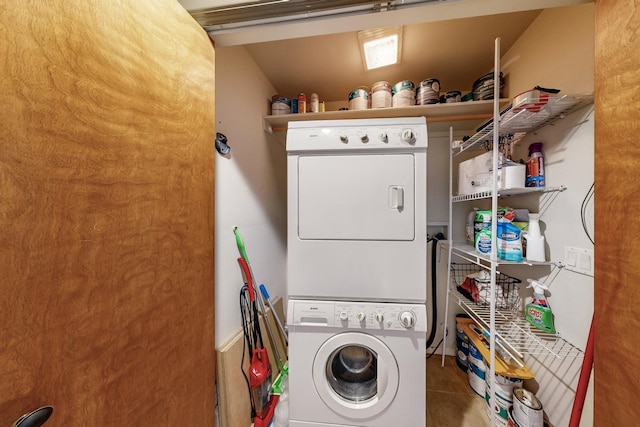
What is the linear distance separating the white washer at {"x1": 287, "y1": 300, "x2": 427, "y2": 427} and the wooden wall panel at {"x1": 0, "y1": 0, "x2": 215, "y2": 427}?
62 centimetres

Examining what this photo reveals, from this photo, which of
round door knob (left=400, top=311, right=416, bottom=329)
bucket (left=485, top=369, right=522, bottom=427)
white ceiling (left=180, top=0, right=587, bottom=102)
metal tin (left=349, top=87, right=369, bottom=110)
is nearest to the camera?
white ceiling (left=180, top=0, right=587, bottom=102)

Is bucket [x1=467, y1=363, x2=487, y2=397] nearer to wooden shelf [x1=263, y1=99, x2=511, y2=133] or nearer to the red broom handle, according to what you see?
the red broom handle

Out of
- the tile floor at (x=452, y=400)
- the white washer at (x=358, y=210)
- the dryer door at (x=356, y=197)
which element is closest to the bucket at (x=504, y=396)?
the tile floor at (x=452, y=400)

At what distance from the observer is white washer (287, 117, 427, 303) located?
1.31 meters

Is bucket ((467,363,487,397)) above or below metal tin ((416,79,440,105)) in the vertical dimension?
below

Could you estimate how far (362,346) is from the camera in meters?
1.34

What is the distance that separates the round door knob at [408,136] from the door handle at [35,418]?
Result: 1554mm

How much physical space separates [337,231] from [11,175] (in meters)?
1.17

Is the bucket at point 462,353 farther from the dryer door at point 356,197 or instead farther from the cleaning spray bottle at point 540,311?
the dryer door at point 356,197

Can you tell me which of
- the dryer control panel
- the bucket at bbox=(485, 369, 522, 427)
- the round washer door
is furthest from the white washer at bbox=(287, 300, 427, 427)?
the dryer control panel

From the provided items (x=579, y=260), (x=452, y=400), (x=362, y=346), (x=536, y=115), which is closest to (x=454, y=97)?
(x=536, y=115)

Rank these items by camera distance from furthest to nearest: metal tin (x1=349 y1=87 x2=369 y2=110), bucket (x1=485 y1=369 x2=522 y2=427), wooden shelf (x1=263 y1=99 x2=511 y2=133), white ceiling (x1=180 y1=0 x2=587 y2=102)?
metal tin (x1=349 y1=87 x2=369 y2=110) < wooden shelf (x1=263 y1=99 x2=511 y2=133) < bucket (x1=485 y1=369 x2=522 y2=427) < white ceiling (x1=180 y1=0 x2=587 y2=102)

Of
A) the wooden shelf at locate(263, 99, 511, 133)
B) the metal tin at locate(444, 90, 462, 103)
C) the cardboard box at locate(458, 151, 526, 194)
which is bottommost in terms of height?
the cardboard box at locate(458, 151, 526, 194)

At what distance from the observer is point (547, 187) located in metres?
1.22
